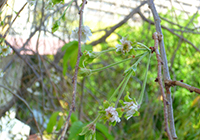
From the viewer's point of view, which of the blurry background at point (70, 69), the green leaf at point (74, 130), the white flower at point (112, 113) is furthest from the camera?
the blurry background at point (70, 69)

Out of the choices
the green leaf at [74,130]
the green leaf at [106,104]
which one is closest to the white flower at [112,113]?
the green leaf at [106,104]

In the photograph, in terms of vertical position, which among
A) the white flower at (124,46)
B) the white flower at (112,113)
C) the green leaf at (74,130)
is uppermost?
the white flower at (124,46)

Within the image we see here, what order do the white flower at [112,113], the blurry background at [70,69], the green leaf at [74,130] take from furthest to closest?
the blurry background at [70,69] → the green leaf at [74,130] → the white flower at [112,113]

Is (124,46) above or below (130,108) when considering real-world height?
above

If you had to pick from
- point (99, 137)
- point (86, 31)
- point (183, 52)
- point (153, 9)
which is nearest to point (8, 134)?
point (99, 137)

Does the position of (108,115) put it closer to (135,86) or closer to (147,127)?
(147,127)

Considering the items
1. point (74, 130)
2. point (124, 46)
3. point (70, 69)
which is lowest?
point (74, 130)

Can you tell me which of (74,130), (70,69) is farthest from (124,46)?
(70,69)

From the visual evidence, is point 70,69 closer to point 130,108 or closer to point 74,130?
point 74,130

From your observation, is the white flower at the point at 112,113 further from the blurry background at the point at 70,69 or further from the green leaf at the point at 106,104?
the blurry background at the point at 70,69

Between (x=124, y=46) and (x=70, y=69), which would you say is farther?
(x=70, y=69)

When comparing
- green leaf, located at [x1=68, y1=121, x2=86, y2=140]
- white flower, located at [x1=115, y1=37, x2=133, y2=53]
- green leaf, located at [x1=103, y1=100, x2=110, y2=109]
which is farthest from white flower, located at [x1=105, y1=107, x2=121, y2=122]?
green leaf, located at [x1=68, y1=121, x2=86, y2=140]
